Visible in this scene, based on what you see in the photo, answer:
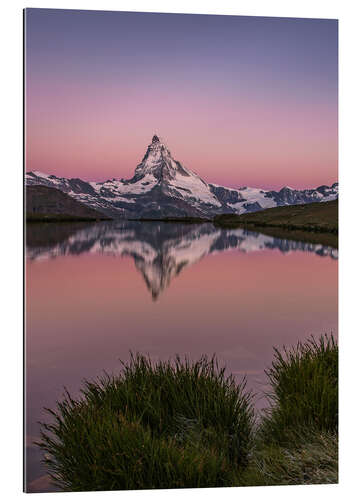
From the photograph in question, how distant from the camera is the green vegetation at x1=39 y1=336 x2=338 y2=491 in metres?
4.27

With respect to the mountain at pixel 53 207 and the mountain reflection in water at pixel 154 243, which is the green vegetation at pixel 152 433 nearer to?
the mountain reflection in water at pixel 154 243

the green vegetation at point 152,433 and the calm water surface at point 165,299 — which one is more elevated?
the calm water surface at point 165,299

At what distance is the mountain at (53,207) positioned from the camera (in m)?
5.05

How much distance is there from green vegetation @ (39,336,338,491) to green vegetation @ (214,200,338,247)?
143cm

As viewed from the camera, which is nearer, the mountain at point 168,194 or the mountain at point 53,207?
the mountain at point 53,207

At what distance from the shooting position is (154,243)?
20.4ft

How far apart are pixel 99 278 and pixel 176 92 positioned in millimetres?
2040

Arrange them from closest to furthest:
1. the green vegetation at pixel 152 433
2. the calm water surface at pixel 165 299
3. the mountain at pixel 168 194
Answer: the green vegetation at pixel 152 433 < the calm water surface at pixel 165 299 < the mountain at pixel 168 194

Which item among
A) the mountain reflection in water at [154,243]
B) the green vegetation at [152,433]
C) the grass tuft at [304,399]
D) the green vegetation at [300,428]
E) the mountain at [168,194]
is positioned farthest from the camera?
the mountain reflection in water at [154,243]

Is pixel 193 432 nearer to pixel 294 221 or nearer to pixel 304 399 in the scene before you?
pixel 304 399

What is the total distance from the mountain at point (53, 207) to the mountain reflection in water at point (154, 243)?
0.38 ft

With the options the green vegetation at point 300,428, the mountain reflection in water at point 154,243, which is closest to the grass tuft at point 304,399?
the green vegetation at point 300,428

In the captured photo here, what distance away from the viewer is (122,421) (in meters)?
4.42

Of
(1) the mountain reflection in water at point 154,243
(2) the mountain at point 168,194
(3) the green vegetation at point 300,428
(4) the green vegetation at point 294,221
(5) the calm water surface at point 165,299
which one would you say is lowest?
(3) the green vegetation at point 300,428
